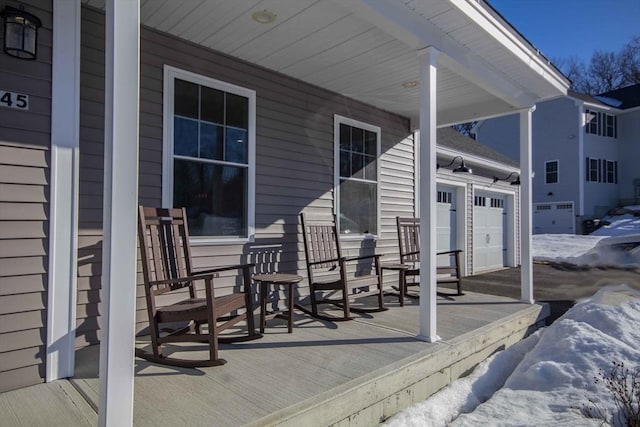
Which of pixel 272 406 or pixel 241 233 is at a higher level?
pixel 241 233

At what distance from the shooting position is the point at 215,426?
1.72 meters

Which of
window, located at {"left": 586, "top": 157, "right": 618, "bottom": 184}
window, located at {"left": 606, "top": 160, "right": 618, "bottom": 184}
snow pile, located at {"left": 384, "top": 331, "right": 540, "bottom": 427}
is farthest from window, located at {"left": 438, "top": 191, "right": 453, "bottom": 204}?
window, located at {"left": 606, "top": 160, "right": 618, "bottom": 184}

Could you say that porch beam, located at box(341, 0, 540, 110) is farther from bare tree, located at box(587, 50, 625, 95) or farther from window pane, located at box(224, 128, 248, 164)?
bare tree, located at box(587, 50, 625, 95)

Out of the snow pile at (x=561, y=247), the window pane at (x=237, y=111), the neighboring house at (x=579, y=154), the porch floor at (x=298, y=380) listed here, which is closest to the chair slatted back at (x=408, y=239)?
the porch floor at (x=298, y=380)

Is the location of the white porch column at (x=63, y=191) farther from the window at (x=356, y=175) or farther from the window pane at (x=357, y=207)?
the window pane at (x=357, y=207)

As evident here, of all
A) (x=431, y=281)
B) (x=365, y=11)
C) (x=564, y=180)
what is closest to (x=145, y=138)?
(x=365, y=11)

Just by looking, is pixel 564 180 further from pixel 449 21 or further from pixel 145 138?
pixel 145 138

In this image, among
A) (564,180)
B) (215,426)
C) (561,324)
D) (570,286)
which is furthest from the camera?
(564,180)

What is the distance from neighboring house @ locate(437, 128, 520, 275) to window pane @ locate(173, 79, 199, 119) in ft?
15.1

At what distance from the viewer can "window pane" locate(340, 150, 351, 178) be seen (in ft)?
15.7

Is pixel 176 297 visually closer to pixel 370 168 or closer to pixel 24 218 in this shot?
pixel 24 218

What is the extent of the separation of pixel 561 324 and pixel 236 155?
3350 millimetres

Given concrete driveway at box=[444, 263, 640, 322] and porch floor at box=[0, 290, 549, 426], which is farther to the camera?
concrete driveway at box=[444, 263, 640, 322]

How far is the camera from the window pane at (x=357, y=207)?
481 centimetres
